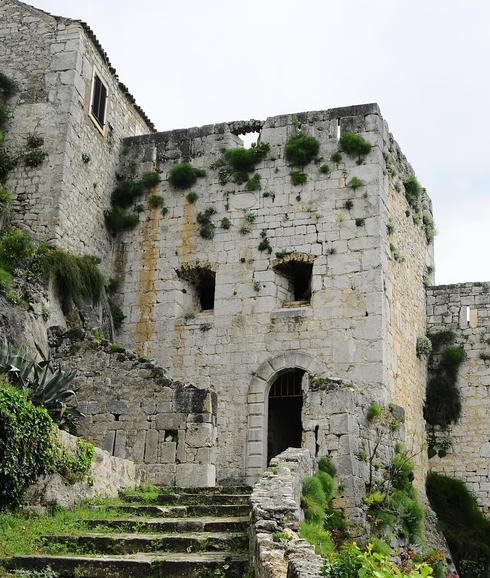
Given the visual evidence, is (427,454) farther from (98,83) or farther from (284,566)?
(284,566)

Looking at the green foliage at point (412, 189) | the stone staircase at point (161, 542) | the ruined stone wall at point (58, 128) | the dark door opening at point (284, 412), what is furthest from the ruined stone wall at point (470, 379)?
the stone staircase at point (161, 542)

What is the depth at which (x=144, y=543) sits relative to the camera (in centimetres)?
959

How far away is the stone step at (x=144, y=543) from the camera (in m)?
9.45

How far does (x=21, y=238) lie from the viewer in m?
16.5

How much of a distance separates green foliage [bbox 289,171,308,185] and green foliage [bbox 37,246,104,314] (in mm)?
4793

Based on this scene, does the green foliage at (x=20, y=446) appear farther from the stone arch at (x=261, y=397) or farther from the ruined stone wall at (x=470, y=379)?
the ruined stone wall at (x=470, y=379)

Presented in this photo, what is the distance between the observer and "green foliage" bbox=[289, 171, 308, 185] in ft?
62.8

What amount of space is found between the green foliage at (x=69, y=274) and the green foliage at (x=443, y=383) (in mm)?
8657

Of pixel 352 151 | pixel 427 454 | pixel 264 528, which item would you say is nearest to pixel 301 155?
pixel 352 151

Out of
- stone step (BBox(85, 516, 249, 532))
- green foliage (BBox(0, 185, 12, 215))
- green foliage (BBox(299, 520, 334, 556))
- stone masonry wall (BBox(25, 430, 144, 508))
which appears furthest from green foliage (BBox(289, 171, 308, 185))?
stone step (BBox(85, 516, 249, 532))

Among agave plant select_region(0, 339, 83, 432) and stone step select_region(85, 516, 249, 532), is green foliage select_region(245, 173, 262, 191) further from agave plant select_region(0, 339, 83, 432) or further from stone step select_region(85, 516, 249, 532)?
stone step select_region(85, 516, 249, 532)

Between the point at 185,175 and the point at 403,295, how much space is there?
18.8 ft

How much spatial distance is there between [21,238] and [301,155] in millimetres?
6423

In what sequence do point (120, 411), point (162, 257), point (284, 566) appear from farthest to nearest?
point (162, 257)
point (120, 411)
point (284, 566)
